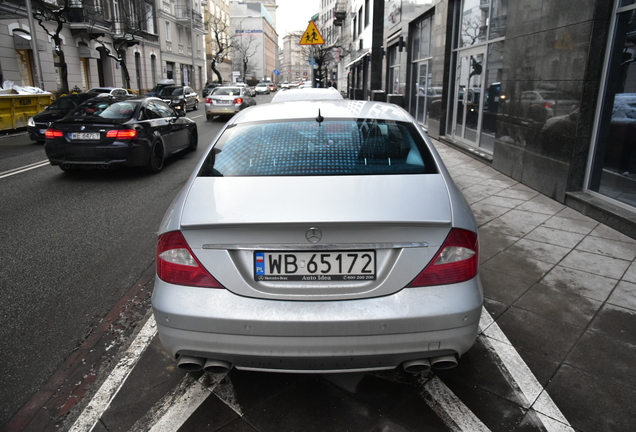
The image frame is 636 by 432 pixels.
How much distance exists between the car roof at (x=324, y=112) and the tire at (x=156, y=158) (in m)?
6.12

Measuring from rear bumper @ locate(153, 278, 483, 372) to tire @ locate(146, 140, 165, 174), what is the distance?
7533mm

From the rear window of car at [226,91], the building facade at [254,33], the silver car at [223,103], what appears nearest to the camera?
the silver car at [223,103]

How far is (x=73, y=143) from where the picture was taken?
842cm

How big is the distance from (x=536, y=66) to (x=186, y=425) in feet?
24.3

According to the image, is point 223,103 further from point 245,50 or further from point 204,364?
point 245,50

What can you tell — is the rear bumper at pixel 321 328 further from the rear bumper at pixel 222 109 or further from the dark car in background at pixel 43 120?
the rear bumper at pixel 222 109

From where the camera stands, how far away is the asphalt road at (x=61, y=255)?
3215mm

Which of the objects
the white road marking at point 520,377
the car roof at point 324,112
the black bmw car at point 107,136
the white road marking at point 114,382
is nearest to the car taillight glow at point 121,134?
the black bmw car at point 107,136

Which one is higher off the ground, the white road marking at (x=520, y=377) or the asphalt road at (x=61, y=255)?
the white road marking at (x=520, y=377)

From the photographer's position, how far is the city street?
8.22 feet

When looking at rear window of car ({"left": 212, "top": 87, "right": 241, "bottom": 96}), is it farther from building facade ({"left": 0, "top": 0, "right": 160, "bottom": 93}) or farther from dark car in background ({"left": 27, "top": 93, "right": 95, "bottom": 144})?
dark car in background ({"left": 27, "top": 93, "right": 95, "bottom": 144})

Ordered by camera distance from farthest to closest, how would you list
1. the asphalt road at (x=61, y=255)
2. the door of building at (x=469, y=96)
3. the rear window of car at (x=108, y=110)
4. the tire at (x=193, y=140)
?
the tire at (x=193, y=140)
the door of building at (x=469, y=96)
the rear window of car at (x=108, y=110)
the asphalt road at (x=61, y=255)

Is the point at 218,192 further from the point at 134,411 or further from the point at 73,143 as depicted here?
the point at 73,143

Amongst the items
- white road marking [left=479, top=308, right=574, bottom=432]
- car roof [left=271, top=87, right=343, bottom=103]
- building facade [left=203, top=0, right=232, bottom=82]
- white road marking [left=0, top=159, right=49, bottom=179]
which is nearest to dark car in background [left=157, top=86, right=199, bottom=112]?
white road marking [left=0, top=159, right=49, bottom=179]
